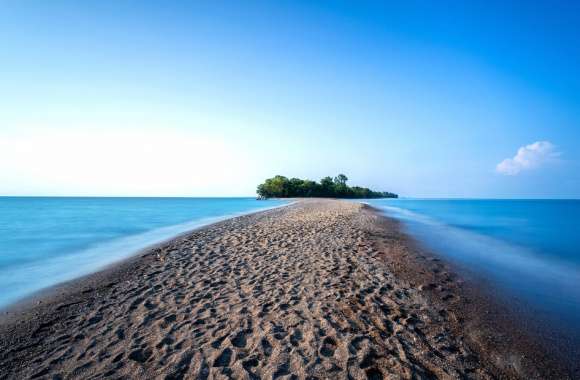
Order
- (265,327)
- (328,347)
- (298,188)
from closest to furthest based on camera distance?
(328,347)
(265,327)
(298,188)

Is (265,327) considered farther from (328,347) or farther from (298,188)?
(298,188)

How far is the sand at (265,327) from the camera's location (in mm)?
4344

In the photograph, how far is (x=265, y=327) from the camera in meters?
5.39

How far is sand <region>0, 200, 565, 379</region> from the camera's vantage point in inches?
171

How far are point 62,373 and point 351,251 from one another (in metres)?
9.61

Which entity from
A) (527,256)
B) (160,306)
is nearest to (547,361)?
(160,306)

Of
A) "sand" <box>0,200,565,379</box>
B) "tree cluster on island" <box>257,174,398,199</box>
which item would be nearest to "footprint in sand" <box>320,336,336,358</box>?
"sand" <box>0,200,565,379</box>

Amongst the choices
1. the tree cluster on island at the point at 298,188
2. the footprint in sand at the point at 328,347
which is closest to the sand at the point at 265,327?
the footprint in sand at the point at 328,347

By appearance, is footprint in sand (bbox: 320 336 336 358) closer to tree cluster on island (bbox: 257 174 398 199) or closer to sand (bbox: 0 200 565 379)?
sand (bbox: 0 200 565 379)

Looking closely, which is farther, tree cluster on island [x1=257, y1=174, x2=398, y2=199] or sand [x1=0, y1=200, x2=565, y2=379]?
tree cluster on island [x1=257, y1=174, x2=398, y2=199]

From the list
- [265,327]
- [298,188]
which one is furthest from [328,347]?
[298,188]

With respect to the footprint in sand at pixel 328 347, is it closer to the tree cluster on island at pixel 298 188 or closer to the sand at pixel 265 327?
the sand at pixel 265 327

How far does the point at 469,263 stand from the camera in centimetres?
1237

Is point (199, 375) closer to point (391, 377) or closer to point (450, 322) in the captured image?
point (391, 377)
